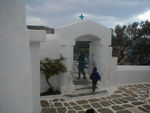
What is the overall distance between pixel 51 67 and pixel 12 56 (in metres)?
3.49

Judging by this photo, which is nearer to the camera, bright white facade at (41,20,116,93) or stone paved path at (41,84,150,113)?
stone paved path at (41,84,150,113)

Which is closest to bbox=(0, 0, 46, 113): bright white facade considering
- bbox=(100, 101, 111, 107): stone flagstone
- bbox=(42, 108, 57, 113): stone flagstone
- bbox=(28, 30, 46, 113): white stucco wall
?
bbox=(28, 30, 46, 113): white stucco wall

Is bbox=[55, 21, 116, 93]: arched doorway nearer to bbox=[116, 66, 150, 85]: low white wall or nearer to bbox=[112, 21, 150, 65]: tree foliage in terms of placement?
bbox=[116, 66, 150, 85]: low white wall

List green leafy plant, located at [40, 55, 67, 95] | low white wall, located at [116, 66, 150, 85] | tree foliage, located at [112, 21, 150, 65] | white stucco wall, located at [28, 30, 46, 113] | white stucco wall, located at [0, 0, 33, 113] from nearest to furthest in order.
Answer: white stucco wall, located at [0, 0, 33, 113]
white stucco wall, located at [28, 30, 46, 113]
green leafy plant, located at [40, 55, 67, 95]
low white wall, located at [116, 66, 150, 85]
tree foliage, located at [112, 21, 150, 65]

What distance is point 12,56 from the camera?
200 centimetres

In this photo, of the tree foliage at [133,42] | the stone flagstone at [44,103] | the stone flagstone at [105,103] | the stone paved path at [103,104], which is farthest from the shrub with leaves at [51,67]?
the tree foliage at [133,42]

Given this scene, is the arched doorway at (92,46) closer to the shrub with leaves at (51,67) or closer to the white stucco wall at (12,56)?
the shrub with leaves at (51,67)

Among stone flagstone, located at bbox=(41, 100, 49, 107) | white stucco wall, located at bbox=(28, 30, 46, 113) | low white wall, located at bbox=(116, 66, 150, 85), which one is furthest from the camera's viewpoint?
low white wall, located at bbox=(116, 66, 150, 85)

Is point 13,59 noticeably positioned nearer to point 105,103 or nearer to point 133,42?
point 105,103

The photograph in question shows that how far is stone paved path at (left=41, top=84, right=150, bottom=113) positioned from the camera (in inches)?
189

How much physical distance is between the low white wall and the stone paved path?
163 cm

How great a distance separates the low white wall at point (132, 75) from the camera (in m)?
7.89

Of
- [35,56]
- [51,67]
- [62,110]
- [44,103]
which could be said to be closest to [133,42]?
[51,67]

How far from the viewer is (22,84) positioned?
2.18 metres
